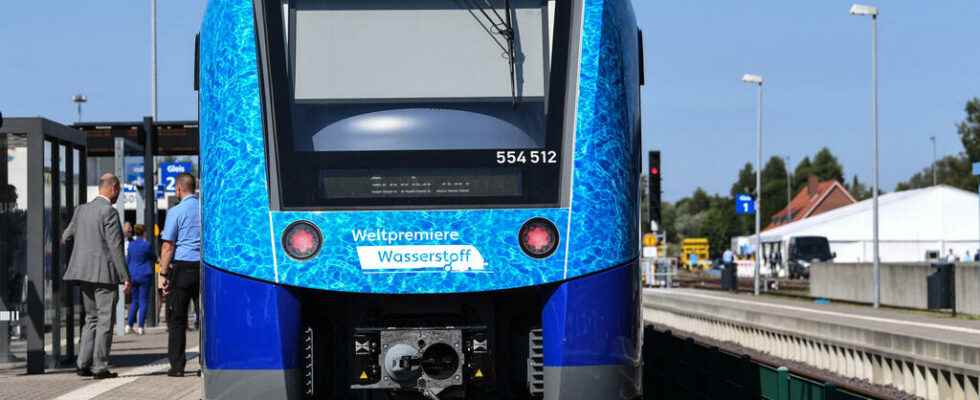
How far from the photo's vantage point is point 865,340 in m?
21.8

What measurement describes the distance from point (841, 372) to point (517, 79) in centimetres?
1400

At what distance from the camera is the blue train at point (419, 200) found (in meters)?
8.51

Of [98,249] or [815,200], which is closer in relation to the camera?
[98,249]

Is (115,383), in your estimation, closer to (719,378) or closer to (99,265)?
(99,265)

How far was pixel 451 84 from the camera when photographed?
29.2 feet

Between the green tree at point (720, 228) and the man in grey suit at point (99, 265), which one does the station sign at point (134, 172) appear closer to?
the man in grey suit at point (99, 265)

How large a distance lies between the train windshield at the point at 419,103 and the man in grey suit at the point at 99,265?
5.95m

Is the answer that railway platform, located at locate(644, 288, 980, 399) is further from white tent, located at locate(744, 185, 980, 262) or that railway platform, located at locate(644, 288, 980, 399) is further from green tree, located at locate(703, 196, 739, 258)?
green tree, located at locate(703, 196, 739, 258)

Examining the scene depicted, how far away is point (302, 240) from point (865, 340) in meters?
14.6

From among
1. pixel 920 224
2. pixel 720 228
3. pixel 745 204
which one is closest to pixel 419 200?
pixel 745 204

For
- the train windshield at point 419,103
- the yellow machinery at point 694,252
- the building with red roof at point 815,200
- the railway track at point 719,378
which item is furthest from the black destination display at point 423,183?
the building with red roof at point 815,200

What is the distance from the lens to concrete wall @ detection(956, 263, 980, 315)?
34.0 metres

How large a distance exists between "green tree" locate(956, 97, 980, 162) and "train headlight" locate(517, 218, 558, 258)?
12879 cm

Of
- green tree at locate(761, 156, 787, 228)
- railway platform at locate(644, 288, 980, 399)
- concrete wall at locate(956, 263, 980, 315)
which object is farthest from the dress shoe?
green tree at locate(761, 156, 787, 228)
